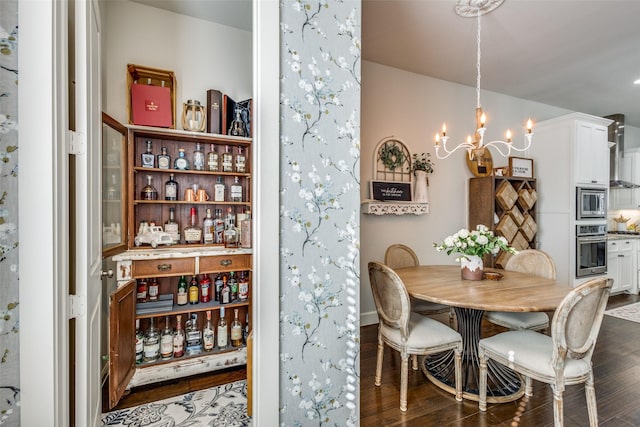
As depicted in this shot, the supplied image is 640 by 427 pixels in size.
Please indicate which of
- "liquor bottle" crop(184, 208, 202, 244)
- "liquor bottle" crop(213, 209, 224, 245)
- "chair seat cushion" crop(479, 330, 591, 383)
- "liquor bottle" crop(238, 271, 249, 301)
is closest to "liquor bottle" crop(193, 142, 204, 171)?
"liquor bottle" crop(184, 208, 202, 244)

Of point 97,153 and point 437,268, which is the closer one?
point 97,153

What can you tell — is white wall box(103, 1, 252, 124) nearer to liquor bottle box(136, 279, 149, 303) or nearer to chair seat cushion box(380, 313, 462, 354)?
liquor bottle box(136, 279, 149, 303)

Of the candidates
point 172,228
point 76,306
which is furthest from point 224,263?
point 76,306

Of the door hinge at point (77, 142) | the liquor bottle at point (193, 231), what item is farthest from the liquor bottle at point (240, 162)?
the door hinge at point (77, 142)

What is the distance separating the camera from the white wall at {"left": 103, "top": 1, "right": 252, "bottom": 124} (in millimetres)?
2359

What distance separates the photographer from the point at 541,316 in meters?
2.36

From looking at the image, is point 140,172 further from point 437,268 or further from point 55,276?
point 437,268

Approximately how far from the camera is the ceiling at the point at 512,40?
96.5 inches

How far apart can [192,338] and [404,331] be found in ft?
5.49

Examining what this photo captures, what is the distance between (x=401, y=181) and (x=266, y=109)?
2614mm

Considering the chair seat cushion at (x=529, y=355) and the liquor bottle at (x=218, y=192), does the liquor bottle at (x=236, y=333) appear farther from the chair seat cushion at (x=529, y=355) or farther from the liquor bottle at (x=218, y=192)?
the chair seat cushion at (x=529, y=355)

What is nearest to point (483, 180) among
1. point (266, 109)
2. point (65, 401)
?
point (266, 109)

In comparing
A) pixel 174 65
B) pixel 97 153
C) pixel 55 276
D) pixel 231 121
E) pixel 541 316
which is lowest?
pixel 541 316

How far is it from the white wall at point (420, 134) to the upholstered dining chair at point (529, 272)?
1.11 metres
